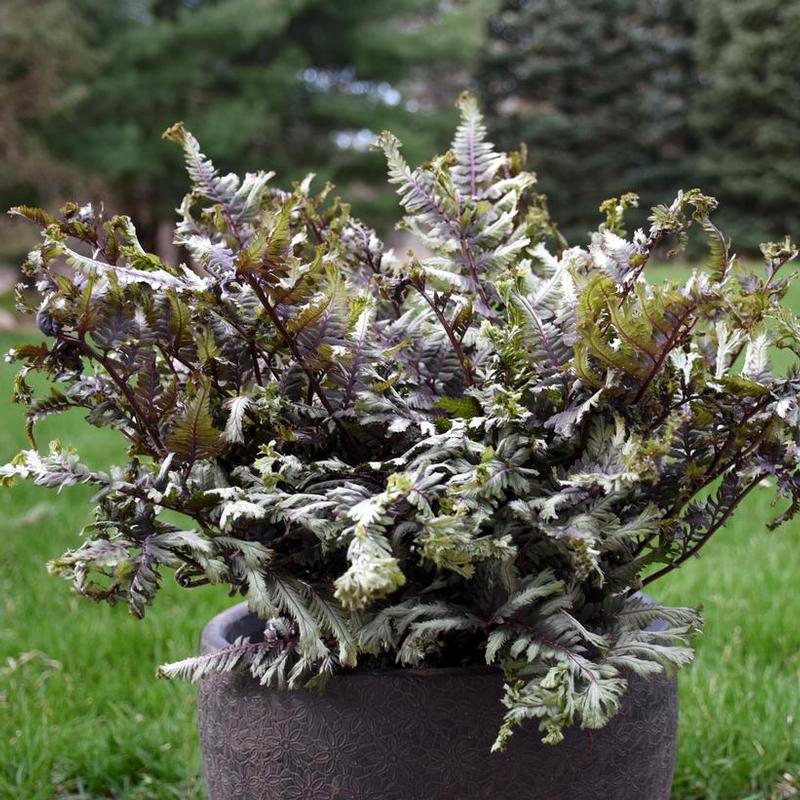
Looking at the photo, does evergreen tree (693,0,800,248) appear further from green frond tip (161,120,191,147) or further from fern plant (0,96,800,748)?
green frond tip (161,120,191,147)

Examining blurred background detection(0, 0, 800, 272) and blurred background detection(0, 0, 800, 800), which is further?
blurred background detection(0, 0, 800, 272)

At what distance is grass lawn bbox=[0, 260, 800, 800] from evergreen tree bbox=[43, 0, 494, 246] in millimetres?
10614

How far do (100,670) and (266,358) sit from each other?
5.04ft

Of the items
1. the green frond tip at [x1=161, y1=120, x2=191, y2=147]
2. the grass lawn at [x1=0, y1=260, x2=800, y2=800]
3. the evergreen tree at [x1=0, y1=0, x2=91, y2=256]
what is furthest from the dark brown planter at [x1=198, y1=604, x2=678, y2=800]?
the evergreen tree at [x1=0, y1=0, x2=91, y2=256]

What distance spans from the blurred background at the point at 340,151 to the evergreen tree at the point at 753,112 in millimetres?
38

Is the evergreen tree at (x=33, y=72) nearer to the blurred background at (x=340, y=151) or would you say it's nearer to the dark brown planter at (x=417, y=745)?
the blurred background at (x=340, y=151)

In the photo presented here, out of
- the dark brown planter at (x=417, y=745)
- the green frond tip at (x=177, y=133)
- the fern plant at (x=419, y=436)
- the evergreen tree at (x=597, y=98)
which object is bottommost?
the evergreen tree at (x=597, y=98)

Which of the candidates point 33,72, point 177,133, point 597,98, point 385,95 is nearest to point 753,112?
point 597,98

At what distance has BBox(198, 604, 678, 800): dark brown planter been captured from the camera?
108 centimetres

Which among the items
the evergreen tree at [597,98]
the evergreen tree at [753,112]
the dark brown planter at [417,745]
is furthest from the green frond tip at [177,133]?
the evergreen tree at [597,98]

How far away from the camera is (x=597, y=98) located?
17.1 m

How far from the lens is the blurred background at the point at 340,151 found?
2.05m

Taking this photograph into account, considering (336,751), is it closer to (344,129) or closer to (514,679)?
(514,679)

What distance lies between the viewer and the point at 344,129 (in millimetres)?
15258
